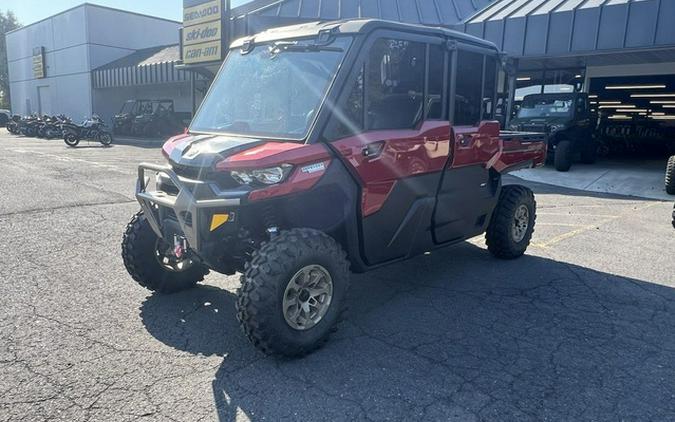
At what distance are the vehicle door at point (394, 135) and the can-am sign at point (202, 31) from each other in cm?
1894

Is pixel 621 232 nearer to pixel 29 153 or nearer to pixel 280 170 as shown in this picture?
pixel 280 170

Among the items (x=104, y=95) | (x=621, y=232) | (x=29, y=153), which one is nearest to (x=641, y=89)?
(x=621, y=232)

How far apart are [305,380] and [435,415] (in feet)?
2.82

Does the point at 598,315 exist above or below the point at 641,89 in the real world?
below

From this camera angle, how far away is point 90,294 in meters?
4.60

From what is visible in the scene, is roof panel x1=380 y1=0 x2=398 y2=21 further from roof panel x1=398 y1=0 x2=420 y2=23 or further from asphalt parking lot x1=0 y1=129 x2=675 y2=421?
asphalt parking lot x1=0 y1=129 x2=675 y2=421

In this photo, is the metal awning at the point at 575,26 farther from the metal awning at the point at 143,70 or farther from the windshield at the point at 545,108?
the metal awning at the point at 143,70

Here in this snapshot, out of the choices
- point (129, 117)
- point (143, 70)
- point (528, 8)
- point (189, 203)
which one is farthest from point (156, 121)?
point (189, 203)

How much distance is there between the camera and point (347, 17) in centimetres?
2114

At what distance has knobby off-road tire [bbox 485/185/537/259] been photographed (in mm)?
5691

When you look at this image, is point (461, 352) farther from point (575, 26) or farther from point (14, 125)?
point (14, 125)

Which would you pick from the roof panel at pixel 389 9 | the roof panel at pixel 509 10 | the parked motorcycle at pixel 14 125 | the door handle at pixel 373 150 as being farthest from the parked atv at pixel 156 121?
the door handle at pixel 373 150

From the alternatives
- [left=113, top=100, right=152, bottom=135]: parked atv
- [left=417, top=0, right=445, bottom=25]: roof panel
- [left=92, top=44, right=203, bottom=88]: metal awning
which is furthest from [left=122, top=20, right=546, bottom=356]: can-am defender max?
[left=113, top=100, right=152, bottom=135]: parked atv

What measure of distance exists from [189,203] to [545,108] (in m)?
14.9
